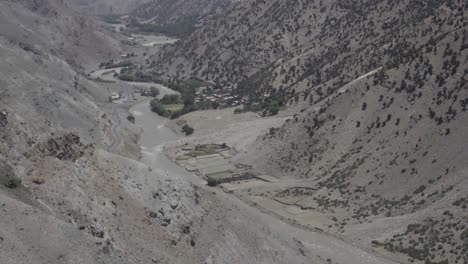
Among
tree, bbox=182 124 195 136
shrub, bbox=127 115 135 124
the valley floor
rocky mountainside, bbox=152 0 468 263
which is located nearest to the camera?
the valley floor

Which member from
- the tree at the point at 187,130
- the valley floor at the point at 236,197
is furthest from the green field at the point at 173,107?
the tree at the point at 187,130

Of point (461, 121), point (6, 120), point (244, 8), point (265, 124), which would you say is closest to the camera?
point (6, 120)

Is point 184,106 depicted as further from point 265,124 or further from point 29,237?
point 29,237

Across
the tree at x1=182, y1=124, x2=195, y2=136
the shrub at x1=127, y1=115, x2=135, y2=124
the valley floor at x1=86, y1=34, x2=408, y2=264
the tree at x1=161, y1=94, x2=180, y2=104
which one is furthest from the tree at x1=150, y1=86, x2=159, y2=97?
the tree at x1=182, y1=124, x2=195, y2=136

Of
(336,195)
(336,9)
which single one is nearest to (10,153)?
(336,195)

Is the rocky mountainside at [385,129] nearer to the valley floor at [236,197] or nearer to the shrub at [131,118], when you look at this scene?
the valley floor at [236,197]

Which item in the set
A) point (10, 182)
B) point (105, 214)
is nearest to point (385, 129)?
point (105, 214)

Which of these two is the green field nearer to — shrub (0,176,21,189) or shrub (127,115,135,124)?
shrub (127,115,135,124)

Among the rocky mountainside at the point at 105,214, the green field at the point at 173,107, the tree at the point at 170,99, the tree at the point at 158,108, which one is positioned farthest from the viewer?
the tree at the point at 170,99
